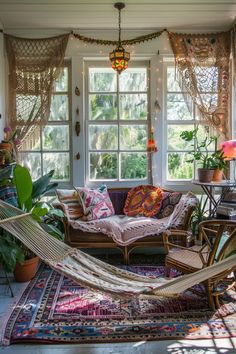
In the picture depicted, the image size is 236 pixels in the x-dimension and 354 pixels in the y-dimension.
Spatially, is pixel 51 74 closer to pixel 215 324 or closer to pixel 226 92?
pixel 226 92

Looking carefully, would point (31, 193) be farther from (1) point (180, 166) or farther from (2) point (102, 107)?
(1) point (180, 166)

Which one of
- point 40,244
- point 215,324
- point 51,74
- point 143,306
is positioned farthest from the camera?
point 51,74

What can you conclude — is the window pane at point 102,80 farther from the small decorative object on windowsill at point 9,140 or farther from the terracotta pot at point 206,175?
the terracotta pot at point 206,175

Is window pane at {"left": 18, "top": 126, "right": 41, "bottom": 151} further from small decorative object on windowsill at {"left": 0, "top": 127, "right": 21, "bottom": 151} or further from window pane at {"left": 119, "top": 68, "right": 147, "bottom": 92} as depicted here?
window pane at {"left": 119, "top": 68, "right": 147, "bottom": 92}

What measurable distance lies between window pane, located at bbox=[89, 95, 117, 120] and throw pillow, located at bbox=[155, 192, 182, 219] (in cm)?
132

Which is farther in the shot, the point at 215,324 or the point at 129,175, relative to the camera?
the point at 129,175

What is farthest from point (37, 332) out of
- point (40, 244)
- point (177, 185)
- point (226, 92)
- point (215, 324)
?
point (226, 92)

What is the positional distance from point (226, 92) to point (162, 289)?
302 cm

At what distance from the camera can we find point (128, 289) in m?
2.11

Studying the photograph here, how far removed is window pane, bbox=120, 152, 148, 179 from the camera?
4504 millimetres

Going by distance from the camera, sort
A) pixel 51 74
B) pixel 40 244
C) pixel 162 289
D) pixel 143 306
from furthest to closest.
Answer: pixel 51 74 → pixel 143 306 → pixel 40 244 → pixel 162 289

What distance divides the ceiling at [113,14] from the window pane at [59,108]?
862mm

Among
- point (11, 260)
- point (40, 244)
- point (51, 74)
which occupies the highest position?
point (51, 74)

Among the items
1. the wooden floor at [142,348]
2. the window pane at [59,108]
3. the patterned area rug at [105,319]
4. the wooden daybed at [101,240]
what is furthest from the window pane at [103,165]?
the wooden floor at [142,348]
